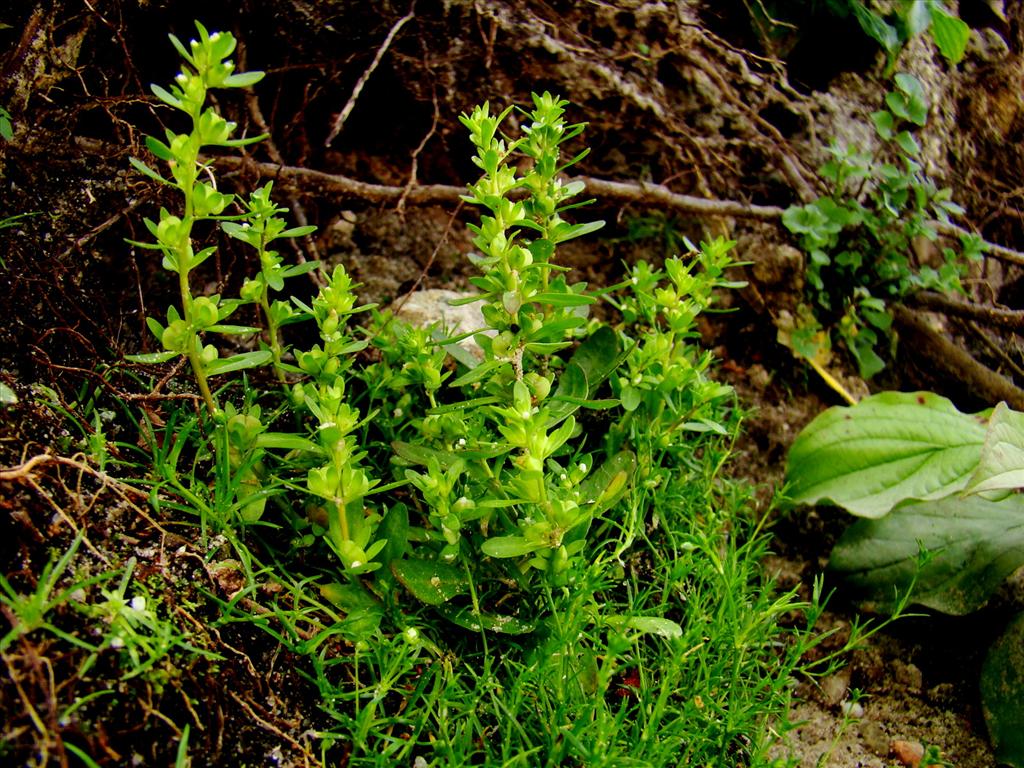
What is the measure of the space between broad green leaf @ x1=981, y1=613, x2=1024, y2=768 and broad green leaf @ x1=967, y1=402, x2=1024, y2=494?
392 millimetres

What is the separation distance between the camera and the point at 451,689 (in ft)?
4.00

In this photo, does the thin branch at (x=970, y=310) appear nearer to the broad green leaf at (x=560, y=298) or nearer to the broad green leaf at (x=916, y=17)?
the broad green leaf at (x=916, y=17)

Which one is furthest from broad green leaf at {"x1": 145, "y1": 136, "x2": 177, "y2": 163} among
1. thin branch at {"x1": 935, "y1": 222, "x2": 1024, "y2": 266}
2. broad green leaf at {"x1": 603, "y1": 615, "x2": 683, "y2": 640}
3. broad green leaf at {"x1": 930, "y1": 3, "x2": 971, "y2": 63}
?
broad green leaf at {"x1": 930, "y1": 3, "x2": 971, "y2": 63}

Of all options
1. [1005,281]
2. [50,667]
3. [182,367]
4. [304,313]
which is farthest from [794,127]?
[50,667]

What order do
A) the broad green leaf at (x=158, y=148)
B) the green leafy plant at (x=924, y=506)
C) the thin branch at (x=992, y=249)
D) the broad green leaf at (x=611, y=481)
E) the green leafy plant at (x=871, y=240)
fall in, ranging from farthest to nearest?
the thin branch at (x=992, y=249) < the green leafy plant at (x=871, y=240) < the green leafy plant at (x=924, y=506) < the broad green leaf at (x=611, y=481) < the broad green leaf at (x=158, y=148)

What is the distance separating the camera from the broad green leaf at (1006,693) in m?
1.57

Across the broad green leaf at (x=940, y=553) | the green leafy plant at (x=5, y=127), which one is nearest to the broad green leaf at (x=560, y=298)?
the broad green leaf at (x=940, y=553)

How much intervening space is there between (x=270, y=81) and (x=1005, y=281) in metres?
2.46

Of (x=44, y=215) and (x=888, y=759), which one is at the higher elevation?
(x=44, y=215)

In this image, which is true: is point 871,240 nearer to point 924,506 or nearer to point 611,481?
point 924,506

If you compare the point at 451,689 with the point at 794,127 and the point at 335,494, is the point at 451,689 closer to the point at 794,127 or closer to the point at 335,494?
the point at 335,494

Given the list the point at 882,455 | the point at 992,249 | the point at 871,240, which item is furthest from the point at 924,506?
the point at 992,249

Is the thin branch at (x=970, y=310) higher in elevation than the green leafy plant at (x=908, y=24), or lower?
lower

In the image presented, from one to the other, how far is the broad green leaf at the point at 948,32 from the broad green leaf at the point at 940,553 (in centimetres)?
152
